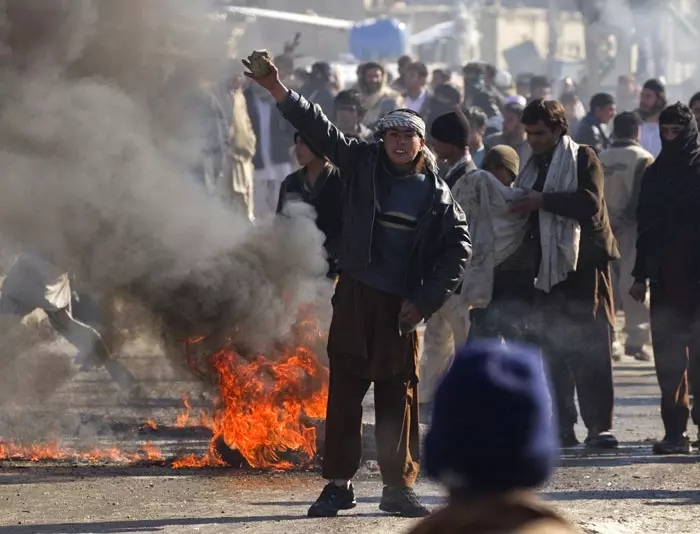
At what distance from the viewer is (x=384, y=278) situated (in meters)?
6.64

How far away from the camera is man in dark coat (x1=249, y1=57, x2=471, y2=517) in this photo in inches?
260

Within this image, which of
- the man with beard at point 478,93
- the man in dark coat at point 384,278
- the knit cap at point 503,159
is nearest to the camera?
the man in dark coat at point 384,278

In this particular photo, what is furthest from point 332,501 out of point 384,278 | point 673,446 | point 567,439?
point 673,446

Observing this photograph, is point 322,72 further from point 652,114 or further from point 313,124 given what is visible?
point 313,124

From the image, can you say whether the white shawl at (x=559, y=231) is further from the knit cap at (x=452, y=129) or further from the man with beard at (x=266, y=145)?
the man with beard at (x=266, y=145)

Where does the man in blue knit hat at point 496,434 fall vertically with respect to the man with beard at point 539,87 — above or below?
below

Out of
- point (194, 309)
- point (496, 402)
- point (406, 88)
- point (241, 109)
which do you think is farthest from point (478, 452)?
point (406, 88)

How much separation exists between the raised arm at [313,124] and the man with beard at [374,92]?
802cm

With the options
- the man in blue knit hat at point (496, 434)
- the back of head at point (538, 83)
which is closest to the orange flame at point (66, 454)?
the man in blue knit hat at point (496, 434)

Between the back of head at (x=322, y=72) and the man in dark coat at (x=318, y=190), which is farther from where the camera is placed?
the back of head at (x=322, y=72)

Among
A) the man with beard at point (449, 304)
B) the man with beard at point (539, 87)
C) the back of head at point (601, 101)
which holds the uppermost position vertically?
the man with beard at point (539, 87)

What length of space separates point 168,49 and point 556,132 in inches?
94.6

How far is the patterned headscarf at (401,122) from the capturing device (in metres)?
6.57

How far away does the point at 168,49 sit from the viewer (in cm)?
894
